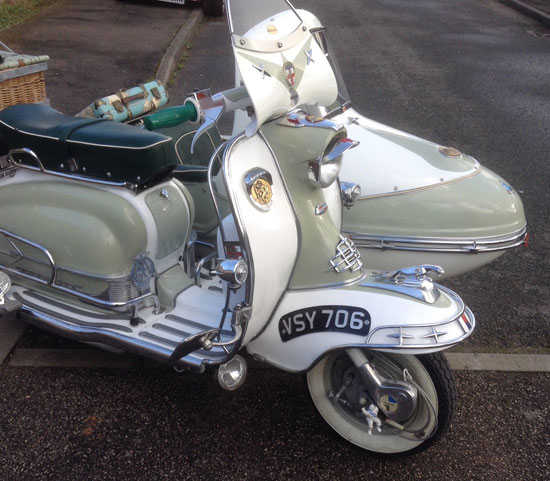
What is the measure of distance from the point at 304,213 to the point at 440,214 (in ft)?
3.04

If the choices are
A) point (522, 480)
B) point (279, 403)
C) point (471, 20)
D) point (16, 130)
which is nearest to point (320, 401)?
point (279, 403)

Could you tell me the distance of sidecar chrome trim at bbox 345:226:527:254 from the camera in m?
2.67

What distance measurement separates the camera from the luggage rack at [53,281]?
2316mm

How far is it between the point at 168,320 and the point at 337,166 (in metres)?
0.94

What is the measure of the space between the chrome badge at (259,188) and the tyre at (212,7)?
8734mm

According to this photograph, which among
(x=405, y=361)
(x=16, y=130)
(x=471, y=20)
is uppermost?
(x=16, y=130)

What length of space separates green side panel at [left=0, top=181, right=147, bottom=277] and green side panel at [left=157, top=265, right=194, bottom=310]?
17 cm

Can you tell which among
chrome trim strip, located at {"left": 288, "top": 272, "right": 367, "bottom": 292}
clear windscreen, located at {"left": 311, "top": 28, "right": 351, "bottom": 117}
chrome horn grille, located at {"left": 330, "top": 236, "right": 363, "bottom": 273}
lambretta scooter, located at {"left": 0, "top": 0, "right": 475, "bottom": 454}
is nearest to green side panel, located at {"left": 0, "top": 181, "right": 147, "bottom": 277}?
lambretta scooter, located at {"left": 0, "top": 0, "right": 475, "bottom": 454}

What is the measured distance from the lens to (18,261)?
2480mm

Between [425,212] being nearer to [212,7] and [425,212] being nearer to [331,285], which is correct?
[331,285]

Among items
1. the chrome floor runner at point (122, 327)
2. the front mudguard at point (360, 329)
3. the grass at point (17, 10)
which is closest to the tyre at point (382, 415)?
the front mudguard at point (360, 329)

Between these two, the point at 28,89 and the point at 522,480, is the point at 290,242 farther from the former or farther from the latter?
the point at 28,89

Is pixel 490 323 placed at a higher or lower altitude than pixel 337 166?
lower

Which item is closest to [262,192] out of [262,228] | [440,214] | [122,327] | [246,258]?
[262,228]
